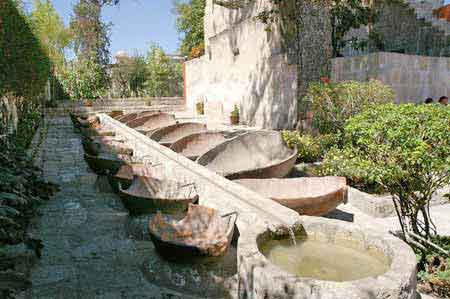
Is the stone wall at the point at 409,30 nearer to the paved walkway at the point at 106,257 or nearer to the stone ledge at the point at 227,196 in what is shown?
the stone ledge at the point at 227,196

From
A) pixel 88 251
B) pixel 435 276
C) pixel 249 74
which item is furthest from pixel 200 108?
pixel 435 276

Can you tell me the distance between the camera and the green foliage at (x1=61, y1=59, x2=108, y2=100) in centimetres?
2461

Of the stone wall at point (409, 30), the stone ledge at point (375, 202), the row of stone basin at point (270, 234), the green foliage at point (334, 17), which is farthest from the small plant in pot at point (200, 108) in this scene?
the stone ledge at point (375, 202)

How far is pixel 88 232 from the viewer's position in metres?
4.88

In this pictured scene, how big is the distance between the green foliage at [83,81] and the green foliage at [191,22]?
21.1 feet

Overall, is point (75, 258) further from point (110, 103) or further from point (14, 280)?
point (110, 103)

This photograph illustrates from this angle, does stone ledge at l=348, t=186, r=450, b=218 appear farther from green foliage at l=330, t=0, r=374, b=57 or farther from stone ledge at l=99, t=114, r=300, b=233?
green foliage at l=330, t=0, r=374, b=57

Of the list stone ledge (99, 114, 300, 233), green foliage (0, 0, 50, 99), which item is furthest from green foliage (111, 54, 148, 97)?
stone ledge (99, 114, 300, 233)

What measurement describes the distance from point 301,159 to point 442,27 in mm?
8267

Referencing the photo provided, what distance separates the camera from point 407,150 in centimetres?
342

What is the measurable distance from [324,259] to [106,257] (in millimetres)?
2300

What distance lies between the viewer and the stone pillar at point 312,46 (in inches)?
412

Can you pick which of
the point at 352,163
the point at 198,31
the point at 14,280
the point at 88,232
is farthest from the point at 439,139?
the point at 198,31

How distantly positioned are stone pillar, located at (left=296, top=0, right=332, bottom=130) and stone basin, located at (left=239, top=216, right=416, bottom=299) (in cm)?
741
